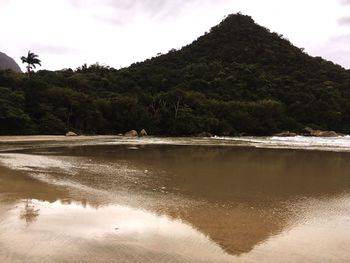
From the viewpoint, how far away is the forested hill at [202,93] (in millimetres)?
53219

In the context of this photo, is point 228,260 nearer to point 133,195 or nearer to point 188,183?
point 133,195

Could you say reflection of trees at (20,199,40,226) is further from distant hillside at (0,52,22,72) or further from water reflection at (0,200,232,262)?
distant hillside at (0,52,22,72)

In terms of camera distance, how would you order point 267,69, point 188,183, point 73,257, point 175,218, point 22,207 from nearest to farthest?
point 73,257 < point 175,218 < point 22,207 < point 188,183 < point 267,69

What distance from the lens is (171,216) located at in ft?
26.6

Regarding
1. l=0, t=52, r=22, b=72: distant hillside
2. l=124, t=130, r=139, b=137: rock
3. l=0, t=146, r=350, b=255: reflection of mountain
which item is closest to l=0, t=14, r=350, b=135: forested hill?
l=124, t=130, r=139, b=137: rock

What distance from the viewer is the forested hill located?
53219mm

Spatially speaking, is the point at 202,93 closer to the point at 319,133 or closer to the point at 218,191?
the point at 319,133

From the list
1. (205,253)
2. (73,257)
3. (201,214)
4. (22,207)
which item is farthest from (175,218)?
(22,207)

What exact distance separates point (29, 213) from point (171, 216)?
287 centimetres

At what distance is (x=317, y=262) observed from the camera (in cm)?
557

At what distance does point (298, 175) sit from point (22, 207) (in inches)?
401

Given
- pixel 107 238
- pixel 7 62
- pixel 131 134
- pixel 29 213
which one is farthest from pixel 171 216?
pixel 7 62

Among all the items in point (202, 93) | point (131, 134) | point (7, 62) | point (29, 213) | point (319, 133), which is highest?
point (7, 62)

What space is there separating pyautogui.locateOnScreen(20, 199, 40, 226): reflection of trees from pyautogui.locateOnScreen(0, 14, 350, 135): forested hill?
36.1 metres
